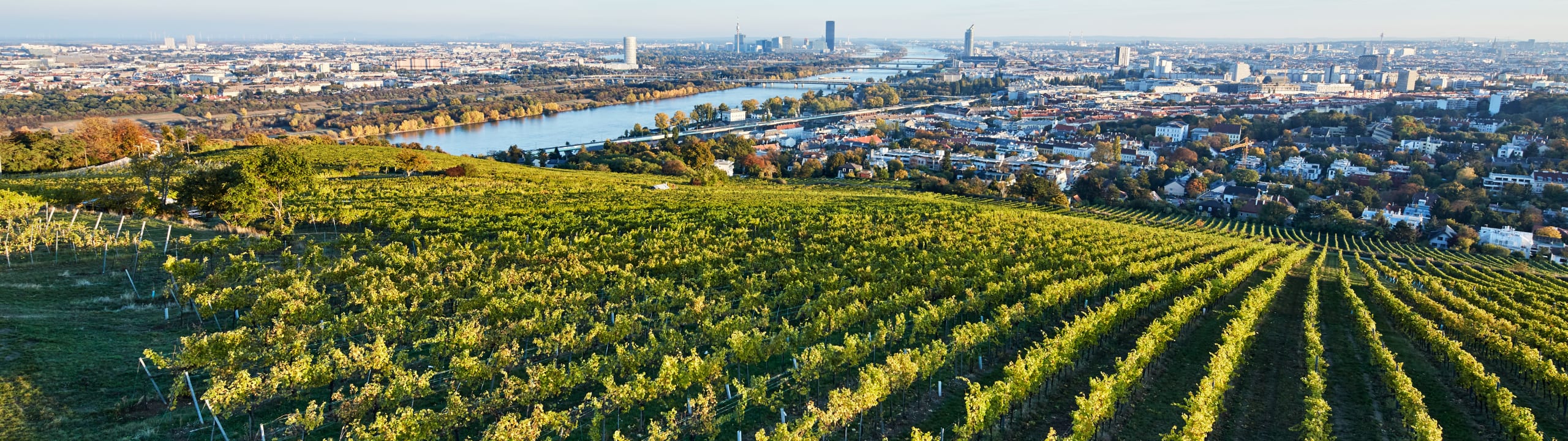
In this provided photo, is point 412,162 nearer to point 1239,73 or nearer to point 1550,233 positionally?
point 1550,233

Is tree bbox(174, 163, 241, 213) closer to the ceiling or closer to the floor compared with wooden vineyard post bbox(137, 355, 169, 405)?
closer to the ceiling

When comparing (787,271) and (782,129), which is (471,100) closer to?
(782,129)

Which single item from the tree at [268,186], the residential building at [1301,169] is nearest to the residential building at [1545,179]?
the residential building at [1301,169]

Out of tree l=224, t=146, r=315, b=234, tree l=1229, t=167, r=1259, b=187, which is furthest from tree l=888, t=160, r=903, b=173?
tree l=224, t=146, r=315, b=234

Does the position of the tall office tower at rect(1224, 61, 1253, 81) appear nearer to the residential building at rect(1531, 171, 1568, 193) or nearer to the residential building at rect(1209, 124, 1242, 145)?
the residential building at rect(1209, 124, 1242, 145)

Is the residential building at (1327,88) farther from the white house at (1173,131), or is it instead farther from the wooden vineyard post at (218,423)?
the wooden vineyard post at (218,423)

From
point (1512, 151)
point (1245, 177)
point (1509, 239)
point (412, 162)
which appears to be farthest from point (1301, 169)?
point (412, 162)
